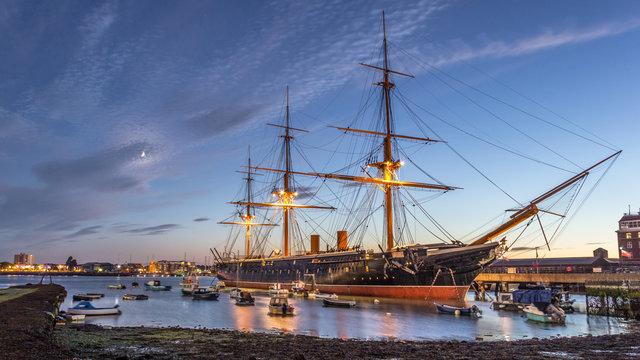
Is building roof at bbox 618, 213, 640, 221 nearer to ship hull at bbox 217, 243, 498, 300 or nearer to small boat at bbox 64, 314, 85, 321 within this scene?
ship hull at bbox 217, 243, 498, 300

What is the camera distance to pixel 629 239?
95.6m

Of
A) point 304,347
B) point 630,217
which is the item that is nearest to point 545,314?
point 304,347

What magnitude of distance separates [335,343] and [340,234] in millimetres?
51557

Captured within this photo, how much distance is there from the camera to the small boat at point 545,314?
3547 centimetres

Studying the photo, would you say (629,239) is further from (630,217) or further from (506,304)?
(506,304)

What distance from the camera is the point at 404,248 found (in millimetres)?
50094

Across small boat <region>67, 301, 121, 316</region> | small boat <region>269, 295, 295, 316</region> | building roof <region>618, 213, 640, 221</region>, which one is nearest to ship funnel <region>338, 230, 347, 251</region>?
small boat <region>269, 295, 295, 316</region>

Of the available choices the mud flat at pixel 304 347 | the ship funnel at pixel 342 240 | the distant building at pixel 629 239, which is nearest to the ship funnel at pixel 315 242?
the ship funnel at pixel 342 240

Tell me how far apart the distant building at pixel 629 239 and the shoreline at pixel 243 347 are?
8249 centimetres

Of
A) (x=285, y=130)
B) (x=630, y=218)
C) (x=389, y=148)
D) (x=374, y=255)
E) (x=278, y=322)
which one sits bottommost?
(x=278, y=322)

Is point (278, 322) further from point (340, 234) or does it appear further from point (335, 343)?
point (340, 234)

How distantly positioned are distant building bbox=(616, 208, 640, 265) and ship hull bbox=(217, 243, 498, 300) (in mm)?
63743

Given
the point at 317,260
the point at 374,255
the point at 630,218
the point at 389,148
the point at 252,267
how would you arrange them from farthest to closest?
the point at 630,218 → the point at 252,267 → the point at 317,260 → the point at 389,148 → the point at 374,255

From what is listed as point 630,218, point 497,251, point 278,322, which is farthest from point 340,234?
point 630,218
